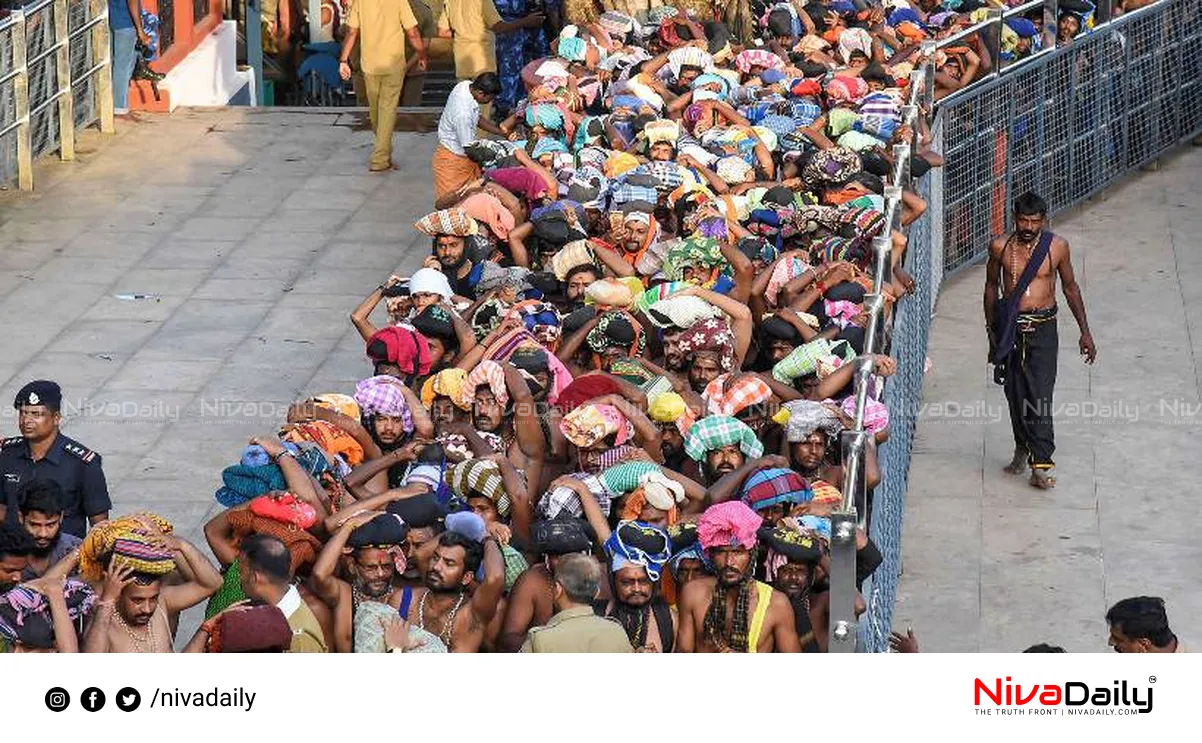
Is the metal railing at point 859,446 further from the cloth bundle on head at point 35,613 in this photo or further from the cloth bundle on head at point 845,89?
the cloth bundle on head at point 35,613

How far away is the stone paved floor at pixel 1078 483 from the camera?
37.8 ft

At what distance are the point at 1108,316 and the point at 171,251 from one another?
578 centimetres

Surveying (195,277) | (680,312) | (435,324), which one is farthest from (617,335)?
(195,277)

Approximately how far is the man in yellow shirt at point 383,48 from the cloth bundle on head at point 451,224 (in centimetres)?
518

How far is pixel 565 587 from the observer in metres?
8.65

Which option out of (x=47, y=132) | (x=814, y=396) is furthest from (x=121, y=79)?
(x=814, y=396)

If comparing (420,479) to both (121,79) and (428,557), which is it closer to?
(428,557)

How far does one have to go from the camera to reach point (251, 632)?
804 cm

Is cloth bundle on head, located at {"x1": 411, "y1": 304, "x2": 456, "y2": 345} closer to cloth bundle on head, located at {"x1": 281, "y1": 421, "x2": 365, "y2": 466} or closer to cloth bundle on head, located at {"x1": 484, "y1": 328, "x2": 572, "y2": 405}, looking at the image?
cloth bundle on head, located at {"x1": 484, "y1": 328, "x2": 572, "y2": 405}

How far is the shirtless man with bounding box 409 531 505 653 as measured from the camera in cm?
883

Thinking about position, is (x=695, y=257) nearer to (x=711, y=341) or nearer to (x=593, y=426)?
(x=711, y=341)
